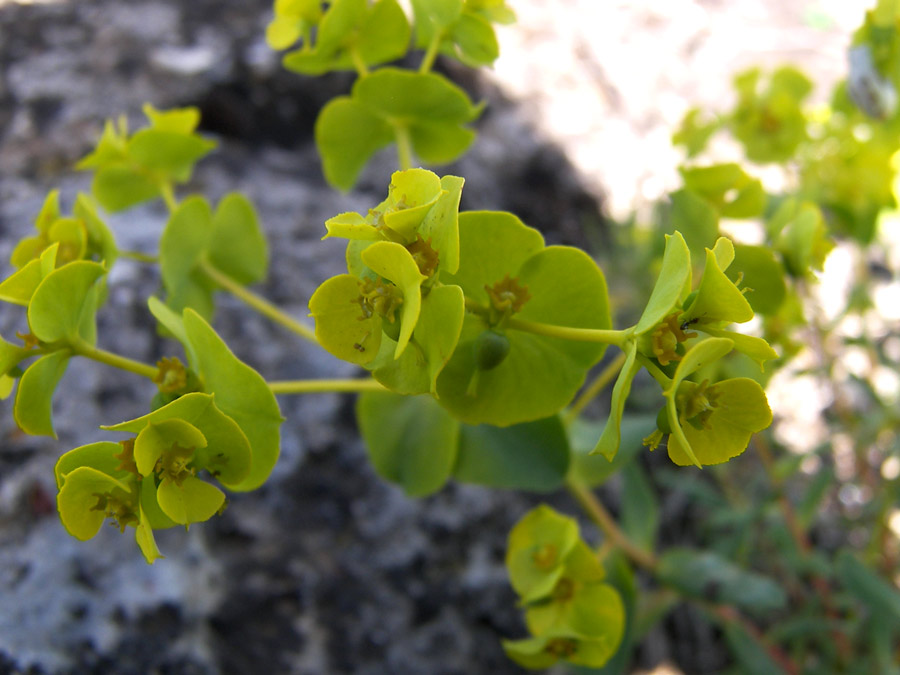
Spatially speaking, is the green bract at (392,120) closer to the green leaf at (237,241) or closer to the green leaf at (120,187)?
the green leaf at (237,241)

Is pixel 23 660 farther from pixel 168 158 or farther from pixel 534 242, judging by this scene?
pixel 534 242

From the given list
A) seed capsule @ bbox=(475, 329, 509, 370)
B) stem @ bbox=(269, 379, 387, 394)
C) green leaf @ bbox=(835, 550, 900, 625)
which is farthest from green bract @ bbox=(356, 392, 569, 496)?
green leaf @ bbox=(835, 550, 900, 625)

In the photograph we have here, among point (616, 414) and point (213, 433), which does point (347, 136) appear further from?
point (616, 414)

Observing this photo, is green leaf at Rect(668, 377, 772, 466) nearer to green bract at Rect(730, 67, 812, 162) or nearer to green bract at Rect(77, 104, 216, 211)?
green bract at Rect(77, 104, 216, 211)

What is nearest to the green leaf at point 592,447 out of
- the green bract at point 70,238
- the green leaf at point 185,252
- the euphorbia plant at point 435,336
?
the euphorbia plant at point 435,336

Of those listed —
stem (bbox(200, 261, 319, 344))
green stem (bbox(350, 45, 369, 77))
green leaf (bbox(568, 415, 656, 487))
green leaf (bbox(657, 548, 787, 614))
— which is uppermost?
green stem (bbox(350, 45, 369, 77))

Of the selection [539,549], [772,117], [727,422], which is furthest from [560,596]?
[772,117]

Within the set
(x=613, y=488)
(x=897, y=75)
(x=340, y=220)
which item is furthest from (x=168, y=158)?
(x=897, y=75)
